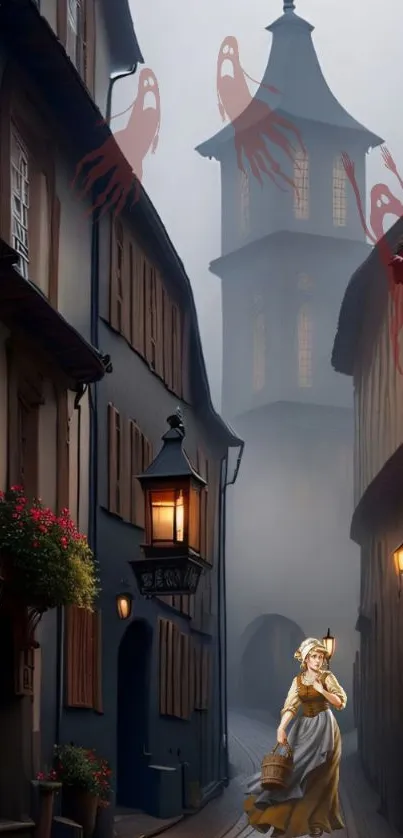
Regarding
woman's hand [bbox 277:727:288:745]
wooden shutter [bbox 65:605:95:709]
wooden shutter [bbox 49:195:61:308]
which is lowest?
woman's hand [bbox 277:727:288:745]

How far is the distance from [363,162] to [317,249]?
3.45m

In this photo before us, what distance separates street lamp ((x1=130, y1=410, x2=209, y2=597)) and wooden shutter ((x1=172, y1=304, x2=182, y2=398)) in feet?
32.7

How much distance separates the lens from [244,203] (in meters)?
50.2

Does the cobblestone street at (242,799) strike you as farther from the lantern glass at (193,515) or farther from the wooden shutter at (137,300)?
the wooden shutter at (137,300)

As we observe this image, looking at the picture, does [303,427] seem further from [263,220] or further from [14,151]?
[14,151]

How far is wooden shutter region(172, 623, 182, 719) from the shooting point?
2661 cm

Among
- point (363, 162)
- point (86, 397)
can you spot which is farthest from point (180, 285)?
point (363, 162)

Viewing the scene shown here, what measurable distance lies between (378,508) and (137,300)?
25.3 ft

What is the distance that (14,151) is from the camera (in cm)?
1650

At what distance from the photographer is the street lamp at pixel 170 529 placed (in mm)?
17297

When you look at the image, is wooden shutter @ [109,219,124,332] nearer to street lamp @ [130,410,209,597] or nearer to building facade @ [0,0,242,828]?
building facade @ [0,0,242,828]

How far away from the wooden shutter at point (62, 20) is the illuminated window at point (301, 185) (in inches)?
1176

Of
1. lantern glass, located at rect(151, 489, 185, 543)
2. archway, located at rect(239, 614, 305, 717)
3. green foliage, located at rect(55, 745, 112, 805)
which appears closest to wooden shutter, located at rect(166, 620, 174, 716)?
green foliage, located at rect(55, 745, 112, 805)

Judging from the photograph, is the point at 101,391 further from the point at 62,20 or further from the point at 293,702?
the point at 293,702
